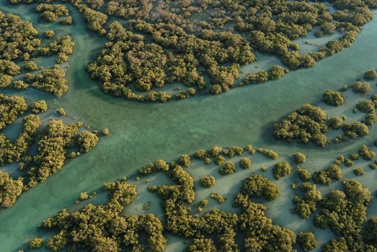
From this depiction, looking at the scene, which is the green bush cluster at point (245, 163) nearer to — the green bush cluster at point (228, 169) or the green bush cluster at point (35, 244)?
the green bush cluster at point (228, 169)

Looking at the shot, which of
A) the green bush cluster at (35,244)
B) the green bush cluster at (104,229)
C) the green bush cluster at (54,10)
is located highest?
the green bush cluster at (54,10)

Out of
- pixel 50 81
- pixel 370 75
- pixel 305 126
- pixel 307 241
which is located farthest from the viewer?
pixel 370 75

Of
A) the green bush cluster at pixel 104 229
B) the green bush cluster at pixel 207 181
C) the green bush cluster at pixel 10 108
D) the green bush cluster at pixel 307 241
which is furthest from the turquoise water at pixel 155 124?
the green bush cluster at pixel 307 241

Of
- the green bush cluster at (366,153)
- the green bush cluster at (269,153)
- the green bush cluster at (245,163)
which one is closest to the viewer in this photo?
the green bush cluster at (245,163)

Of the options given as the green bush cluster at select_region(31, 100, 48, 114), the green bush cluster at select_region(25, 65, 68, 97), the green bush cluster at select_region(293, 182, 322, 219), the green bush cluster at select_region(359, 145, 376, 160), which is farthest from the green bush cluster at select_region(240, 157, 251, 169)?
the green bush cluster at select_region(31, 100, 48, 114)

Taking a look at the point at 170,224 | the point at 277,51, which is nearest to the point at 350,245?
the point at 170,224

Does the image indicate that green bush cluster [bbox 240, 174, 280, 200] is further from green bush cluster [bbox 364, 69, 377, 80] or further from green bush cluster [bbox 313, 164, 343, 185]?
green bush cluster [bbox 364, 69, 377, 80]

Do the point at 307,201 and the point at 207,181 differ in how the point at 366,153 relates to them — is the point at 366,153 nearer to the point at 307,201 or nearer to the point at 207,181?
the point at 307,201

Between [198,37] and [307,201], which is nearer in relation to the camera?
[307,201]

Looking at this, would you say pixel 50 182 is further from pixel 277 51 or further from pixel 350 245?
pixel 277 51

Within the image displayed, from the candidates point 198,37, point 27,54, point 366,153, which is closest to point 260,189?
point 366,153
